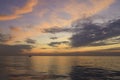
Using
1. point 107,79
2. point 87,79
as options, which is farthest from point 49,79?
point 107,79

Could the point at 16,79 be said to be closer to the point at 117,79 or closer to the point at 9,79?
the point at 9,79

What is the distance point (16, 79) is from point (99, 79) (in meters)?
16.3

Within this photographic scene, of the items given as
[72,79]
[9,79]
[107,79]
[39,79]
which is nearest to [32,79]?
[39,79]

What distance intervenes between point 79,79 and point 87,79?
5.24 feet

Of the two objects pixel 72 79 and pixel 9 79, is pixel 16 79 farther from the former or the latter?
pixel 72 79

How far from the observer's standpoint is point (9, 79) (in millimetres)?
44469

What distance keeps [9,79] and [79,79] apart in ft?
44.9

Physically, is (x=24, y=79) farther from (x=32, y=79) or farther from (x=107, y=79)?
(x=107, y=79)

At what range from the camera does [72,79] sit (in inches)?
1753

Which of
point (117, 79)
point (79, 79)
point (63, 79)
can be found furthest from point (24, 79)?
point (117, 79)

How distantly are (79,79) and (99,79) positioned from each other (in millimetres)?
3921

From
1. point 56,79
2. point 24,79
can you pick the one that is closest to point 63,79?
point 56,79

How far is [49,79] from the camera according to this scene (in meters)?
44.6

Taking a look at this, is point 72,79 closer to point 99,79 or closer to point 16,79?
point 99,79
